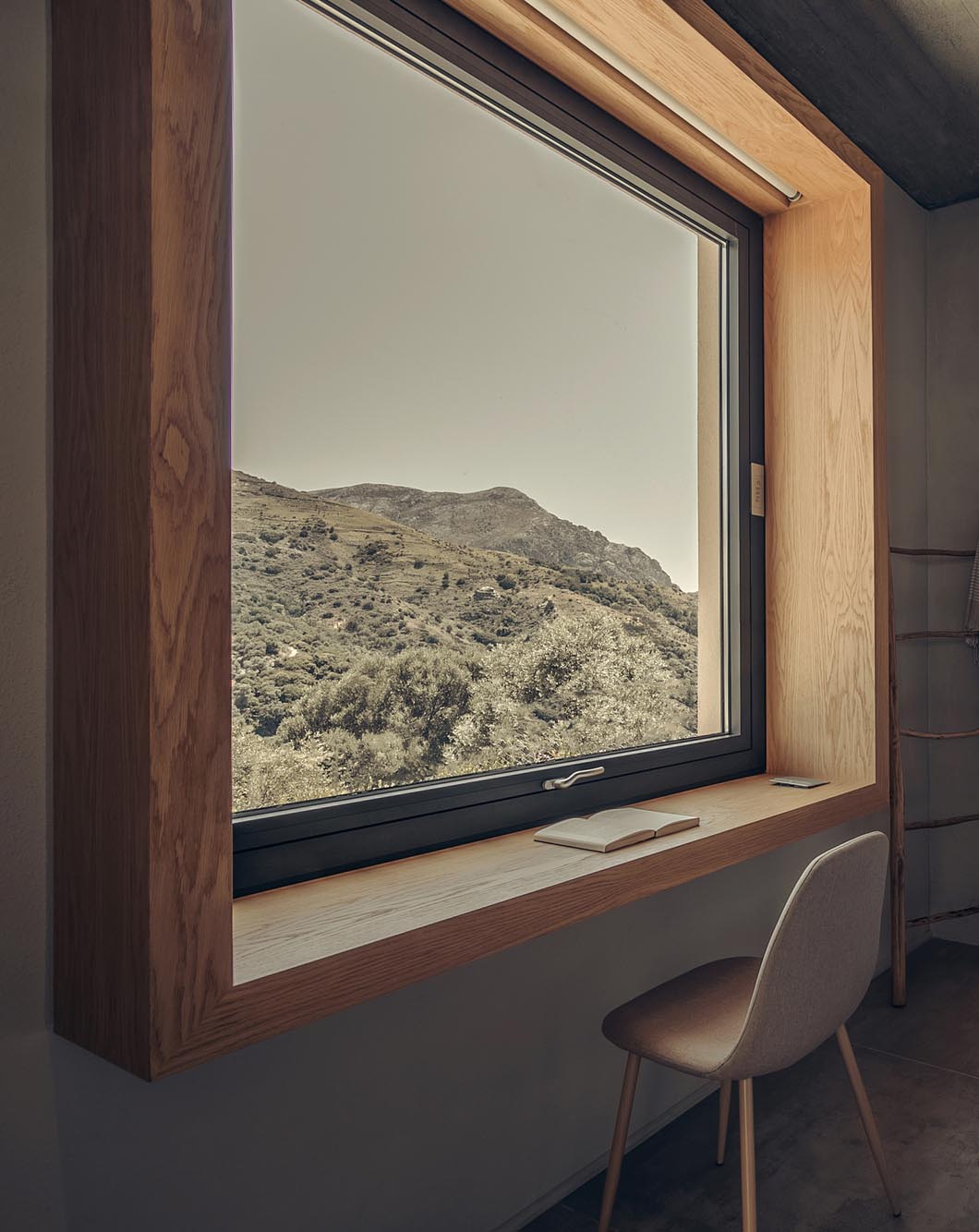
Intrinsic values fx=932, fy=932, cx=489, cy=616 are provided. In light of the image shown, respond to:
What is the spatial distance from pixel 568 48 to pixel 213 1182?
197 centimetres

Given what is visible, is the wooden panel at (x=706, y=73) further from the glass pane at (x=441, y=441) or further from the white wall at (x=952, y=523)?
the white wall at (x=952, y=523)

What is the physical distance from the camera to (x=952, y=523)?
10.4ft

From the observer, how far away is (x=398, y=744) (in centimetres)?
160

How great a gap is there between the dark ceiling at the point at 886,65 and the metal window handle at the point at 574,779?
171 centimetres

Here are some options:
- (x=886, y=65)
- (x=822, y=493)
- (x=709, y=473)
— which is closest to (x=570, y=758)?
(x=709, y=473)

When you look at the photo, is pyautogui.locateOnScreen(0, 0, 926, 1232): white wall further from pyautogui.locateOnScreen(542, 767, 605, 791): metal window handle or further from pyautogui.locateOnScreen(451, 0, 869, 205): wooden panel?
pyautogui.locateOnScreen(451, 0, 869, 205): wooden panel

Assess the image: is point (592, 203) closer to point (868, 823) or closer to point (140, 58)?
point (140, 58)

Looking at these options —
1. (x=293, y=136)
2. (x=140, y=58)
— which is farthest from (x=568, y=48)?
(x=140, y=58)

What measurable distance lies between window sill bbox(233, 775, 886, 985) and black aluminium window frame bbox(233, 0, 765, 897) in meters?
0.05

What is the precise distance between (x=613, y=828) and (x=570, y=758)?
0.28 meters

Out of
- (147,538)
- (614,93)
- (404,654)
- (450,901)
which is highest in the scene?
(614,93)

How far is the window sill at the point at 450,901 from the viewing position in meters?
1.10

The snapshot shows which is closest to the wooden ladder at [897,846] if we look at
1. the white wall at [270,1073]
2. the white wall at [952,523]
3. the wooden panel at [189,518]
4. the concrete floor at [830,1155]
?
the concrete floor at [830,1155]

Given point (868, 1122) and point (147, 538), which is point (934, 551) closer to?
point (868, 1122)
